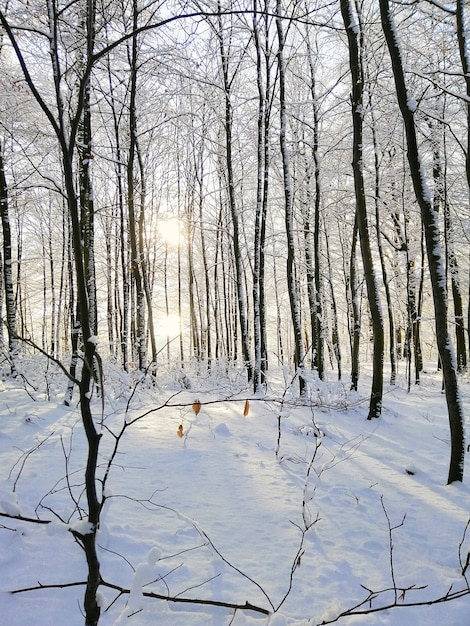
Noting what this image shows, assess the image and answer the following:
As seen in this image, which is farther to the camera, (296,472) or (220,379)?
(220,379)

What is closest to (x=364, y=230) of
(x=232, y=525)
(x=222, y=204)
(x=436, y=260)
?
(x=436, y=260)

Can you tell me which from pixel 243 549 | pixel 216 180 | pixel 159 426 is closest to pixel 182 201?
pixel 216 180

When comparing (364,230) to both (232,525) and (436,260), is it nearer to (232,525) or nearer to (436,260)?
(436,260)

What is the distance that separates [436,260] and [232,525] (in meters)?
3.31

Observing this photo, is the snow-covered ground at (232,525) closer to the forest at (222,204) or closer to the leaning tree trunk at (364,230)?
the forest at (222,204)

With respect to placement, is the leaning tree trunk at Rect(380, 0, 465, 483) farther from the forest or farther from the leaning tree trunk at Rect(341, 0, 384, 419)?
the leaning tree trunk at Rect(341, 0, 384, 419)

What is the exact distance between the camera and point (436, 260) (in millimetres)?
4125

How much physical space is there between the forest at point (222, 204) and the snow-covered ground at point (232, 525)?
44 millimetres

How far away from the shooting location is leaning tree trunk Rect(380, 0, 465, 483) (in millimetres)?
4086

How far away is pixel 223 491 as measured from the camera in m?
3.36

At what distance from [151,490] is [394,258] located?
1510 centimetres

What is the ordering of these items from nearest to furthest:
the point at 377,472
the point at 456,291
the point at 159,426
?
the point at 377,472
the point at 159,426
the point at 456,291

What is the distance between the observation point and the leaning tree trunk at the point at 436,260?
4086 mm

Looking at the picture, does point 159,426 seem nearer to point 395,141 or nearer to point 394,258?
point 395,141
